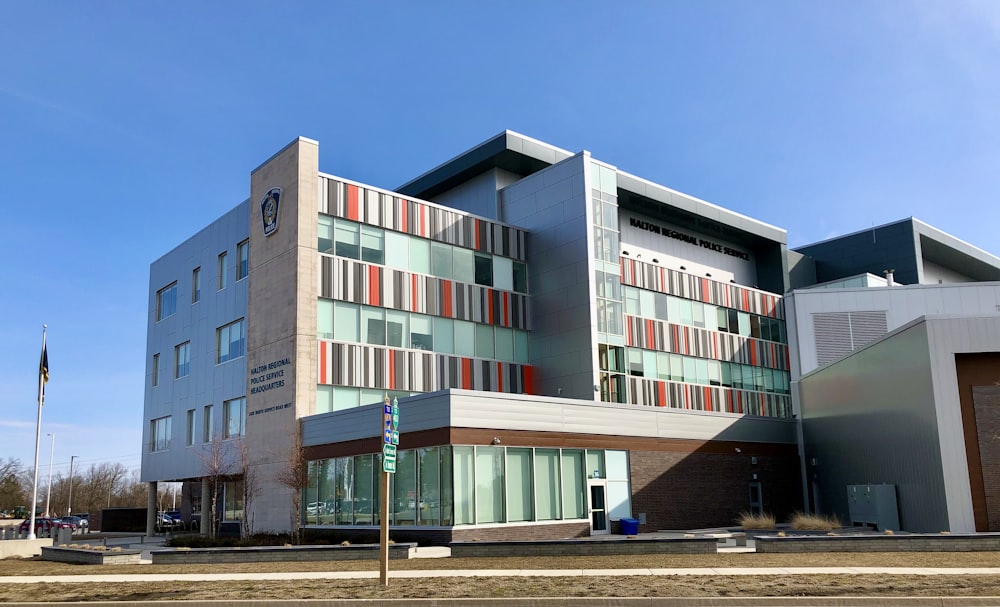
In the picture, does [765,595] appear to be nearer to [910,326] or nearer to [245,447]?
[910,326]

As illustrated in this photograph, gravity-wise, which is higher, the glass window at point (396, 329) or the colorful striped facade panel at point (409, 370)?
the glass window at point (396, 329)

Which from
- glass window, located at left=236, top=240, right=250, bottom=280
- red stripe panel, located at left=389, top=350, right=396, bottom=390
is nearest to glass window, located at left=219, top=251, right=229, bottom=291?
glass window, located at left=236, top=240, right=250, bottom=280

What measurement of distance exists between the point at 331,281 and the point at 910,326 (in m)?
22.5

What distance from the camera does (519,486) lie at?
105ft

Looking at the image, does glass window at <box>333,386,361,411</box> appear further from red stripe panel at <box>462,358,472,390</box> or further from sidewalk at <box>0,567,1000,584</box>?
sidewalk at <box>0,567,1000,584</box>

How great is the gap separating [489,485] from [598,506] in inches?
219

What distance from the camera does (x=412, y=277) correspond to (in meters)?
41.0

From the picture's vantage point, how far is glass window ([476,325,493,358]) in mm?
43031

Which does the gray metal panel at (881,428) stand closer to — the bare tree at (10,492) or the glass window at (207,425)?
the glass window at (207,425)

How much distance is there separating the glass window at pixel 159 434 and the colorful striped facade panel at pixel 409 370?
16.8 m

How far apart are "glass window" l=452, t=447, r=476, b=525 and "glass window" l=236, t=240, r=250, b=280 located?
17.1 m

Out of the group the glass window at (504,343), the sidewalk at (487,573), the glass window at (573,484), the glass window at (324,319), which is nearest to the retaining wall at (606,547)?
the sidewalk at (487,573)

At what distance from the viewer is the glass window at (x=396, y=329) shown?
1571 inches

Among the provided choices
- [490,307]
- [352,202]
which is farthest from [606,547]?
[352,202]
